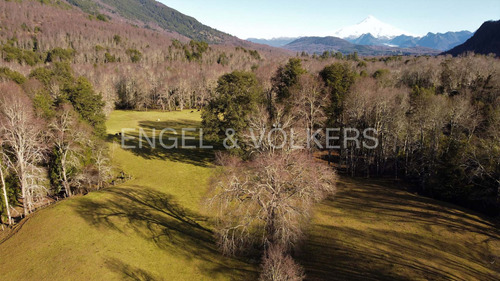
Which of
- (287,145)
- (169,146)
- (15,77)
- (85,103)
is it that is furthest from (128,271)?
(15,77)

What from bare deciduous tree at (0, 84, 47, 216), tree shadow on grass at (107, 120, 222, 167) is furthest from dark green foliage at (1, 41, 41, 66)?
bare deciduous tree at (0, 84, 47, 216)

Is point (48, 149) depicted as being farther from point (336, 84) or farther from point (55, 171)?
point (336, 84)

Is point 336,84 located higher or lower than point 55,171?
higher

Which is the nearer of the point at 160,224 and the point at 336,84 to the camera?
the point at 160,224

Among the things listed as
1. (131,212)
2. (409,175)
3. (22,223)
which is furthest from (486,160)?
(22,223)

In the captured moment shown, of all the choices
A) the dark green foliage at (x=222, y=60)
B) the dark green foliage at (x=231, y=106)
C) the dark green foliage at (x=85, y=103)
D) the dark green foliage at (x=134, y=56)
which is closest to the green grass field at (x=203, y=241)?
the dark green foliage at (x=231, y=106)

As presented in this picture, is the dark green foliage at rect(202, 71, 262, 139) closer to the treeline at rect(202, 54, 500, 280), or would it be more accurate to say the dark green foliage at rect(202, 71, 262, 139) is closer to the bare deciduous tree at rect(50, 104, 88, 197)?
the treeline at rect(202, 54, 500, 280)
